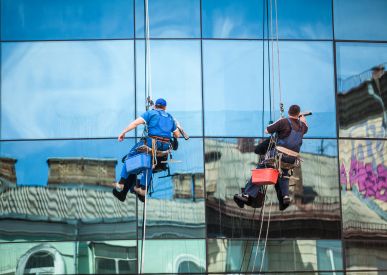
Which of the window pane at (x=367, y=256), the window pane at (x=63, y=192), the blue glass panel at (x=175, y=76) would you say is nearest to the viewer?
the window pane at (x=63, y=192)

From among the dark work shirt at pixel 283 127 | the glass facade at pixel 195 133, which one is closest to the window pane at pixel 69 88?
the glass facade at pixel 195 133

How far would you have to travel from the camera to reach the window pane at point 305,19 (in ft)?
75.0

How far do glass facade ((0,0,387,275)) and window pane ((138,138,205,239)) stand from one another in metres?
0.02

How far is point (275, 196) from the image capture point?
872 inches

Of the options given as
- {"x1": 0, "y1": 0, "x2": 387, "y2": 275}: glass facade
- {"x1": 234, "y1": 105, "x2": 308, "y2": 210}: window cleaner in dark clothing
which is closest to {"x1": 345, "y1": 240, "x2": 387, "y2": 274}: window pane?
{"x1": 0, "y1": 0, "x2": 387, "y2": 275}: glass facade

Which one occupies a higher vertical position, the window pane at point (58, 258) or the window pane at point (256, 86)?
the window pane at point (256, 86)

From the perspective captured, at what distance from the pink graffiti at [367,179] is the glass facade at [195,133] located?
23mm

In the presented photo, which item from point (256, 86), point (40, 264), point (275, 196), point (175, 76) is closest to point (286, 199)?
point (275, 196)

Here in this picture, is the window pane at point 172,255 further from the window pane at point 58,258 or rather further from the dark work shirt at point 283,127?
the dark work shirt at point 283,127

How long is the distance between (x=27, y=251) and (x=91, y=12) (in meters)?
4.31

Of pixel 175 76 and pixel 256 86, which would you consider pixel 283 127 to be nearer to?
pixel 256 86

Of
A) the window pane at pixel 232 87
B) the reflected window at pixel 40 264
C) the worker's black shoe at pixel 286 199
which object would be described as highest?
the window pane at pixel 232 87

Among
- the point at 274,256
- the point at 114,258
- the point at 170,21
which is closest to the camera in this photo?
the point at 114,258

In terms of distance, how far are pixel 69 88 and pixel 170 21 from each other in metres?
2.11
